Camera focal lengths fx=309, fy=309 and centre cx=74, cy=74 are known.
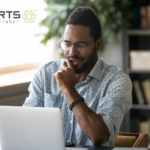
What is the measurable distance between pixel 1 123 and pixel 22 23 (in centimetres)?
178

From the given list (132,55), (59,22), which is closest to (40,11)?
(59,22)

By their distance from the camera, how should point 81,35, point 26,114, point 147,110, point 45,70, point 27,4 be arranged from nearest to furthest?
point 26,114 → point 81,35 → point 45,70 → point 27,4 → point 147,110

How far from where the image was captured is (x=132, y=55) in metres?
3.58

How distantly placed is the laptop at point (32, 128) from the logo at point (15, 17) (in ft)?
5.42

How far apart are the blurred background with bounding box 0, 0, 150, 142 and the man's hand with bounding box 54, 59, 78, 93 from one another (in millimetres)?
867

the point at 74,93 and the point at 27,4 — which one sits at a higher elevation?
the point at 27,4

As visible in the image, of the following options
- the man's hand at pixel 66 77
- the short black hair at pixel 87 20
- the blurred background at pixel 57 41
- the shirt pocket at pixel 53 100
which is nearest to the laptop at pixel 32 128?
the man's hand at pixel 66 77

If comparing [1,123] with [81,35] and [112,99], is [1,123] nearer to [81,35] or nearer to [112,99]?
[112,99]

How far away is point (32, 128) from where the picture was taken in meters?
1.21

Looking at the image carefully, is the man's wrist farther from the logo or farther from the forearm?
the logo

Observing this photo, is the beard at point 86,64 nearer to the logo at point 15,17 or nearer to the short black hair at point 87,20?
the short black hair at point 87,20

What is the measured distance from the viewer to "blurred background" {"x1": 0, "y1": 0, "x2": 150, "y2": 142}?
275cm

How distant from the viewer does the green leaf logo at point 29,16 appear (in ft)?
9.42

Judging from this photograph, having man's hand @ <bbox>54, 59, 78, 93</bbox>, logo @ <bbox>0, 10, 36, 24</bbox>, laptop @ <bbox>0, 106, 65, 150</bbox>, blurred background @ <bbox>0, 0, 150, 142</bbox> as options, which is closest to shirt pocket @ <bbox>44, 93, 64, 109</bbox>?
man's hand @ <bbox>54, 59, 78, 93</bbox>
